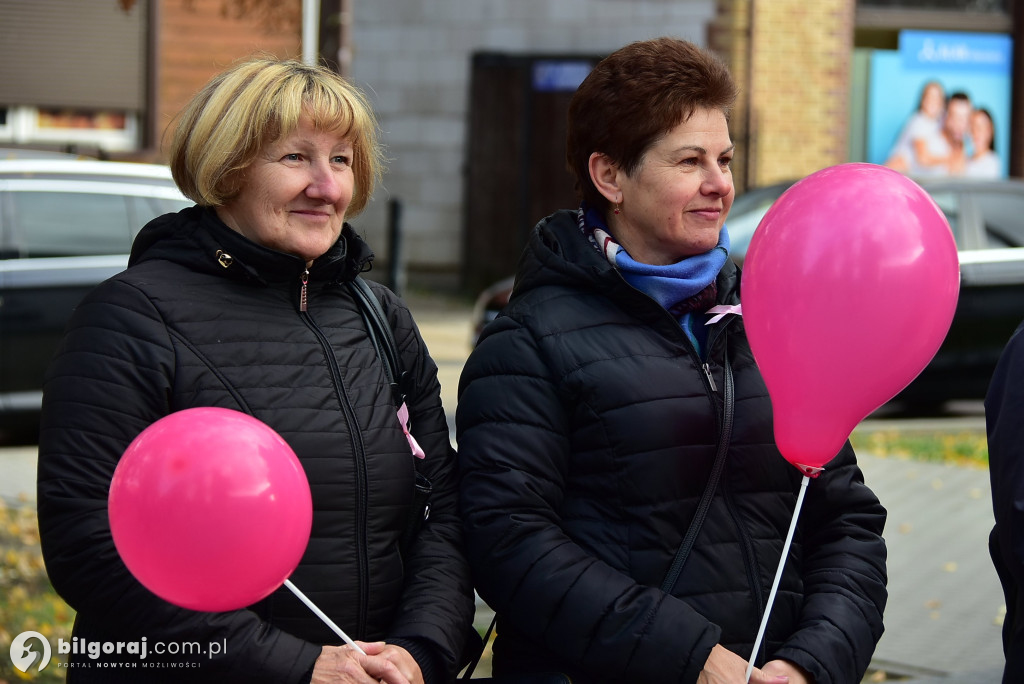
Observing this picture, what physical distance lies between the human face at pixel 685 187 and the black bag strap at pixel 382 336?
56cm

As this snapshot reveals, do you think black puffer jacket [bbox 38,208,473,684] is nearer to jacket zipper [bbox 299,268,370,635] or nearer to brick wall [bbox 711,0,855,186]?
jacket zipper [bbox 299,268,370,635]

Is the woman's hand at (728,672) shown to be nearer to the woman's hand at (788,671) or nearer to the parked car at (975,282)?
the woman's hand at (788,671)

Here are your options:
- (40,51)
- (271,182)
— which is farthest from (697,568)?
(40,51)

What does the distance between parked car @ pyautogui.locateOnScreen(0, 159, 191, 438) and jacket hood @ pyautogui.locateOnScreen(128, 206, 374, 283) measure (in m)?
5.25

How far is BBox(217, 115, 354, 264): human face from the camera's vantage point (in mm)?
2641

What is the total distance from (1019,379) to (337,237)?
1.34m

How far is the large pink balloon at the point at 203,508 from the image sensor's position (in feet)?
7.04

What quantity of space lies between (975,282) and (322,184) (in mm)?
7932

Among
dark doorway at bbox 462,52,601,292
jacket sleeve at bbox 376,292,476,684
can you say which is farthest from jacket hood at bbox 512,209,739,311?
dark doorway at bbox 462,52,601,292

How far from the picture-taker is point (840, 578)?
2.67m
